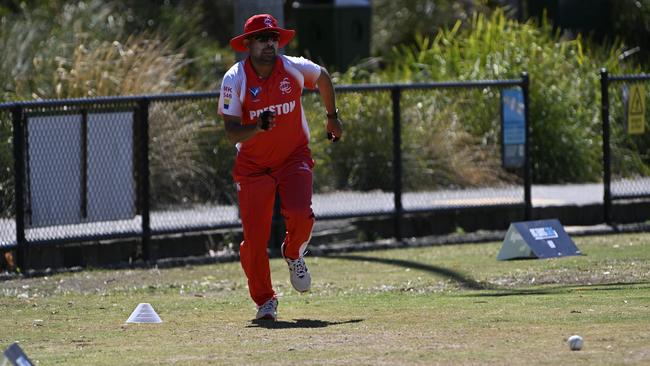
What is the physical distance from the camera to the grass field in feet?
23.0

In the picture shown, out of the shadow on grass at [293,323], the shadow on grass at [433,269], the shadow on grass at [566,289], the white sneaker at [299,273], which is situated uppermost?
the white sneaker at [299,273]

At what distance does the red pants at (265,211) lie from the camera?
29.1 feet

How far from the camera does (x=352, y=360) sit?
680 cm

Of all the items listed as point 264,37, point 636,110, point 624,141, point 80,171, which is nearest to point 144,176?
point 80,171

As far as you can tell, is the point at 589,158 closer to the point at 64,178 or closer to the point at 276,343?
the point at 64,178

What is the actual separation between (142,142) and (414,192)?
3.46 metres

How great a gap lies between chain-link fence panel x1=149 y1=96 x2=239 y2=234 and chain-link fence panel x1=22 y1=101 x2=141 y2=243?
0.96m

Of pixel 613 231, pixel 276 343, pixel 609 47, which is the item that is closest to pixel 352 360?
pixel 276 343

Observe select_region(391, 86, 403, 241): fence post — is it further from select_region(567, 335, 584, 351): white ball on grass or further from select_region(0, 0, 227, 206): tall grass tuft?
select_region(567, 335, 584, 351): white ball on grass

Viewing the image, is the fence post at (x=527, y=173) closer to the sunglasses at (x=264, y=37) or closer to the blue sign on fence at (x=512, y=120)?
the blue sign on fence at (x=512, y=120)

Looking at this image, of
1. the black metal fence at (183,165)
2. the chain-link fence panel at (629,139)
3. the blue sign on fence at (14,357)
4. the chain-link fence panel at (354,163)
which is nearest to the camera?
the blue sign on fence at (14,357)

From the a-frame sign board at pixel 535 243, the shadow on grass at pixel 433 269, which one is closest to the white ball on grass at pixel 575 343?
the shadow on grass at pixel 433 269

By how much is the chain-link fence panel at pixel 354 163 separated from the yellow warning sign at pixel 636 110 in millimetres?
2500

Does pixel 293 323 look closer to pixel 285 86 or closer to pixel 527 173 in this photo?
pixel 285 86
